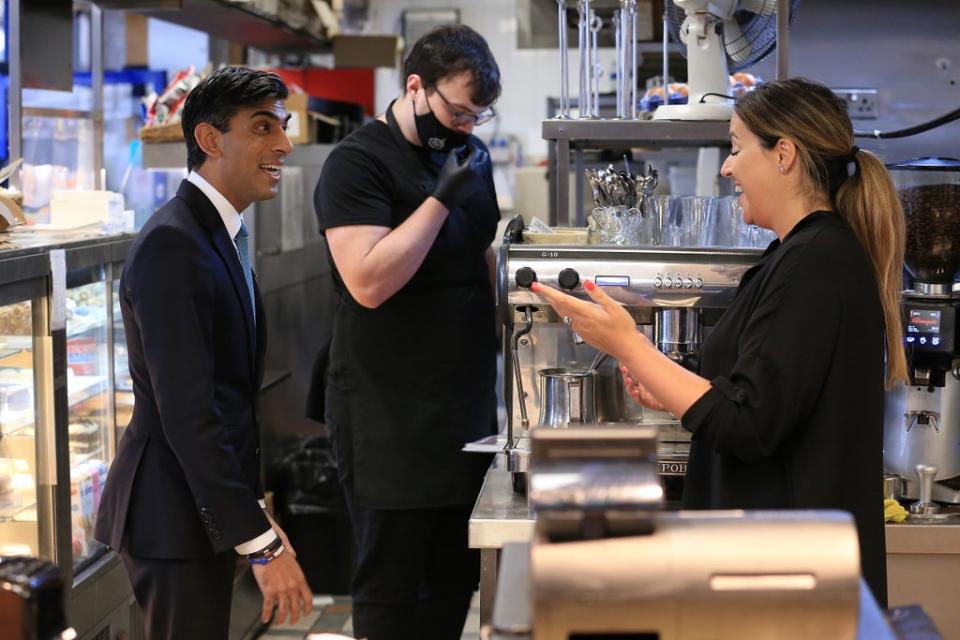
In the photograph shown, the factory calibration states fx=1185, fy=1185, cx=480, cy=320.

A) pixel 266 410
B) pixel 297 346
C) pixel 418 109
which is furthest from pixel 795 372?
pixel 297 346

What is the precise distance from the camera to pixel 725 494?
76.0 inches

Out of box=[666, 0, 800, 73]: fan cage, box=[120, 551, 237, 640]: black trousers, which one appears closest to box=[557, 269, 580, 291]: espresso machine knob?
box=[120, 551, 237, 640]: black trousers

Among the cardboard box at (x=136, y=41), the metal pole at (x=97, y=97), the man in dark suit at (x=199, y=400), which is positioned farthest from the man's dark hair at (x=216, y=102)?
the cardboard box at (x=136, y=41)

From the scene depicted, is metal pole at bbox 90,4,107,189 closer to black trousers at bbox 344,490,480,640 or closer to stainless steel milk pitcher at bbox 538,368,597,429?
black trousers at bbox 344,490,480,640

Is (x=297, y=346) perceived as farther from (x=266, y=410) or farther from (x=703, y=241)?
(x=703, y=241)

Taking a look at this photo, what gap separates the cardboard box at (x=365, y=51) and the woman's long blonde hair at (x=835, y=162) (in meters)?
4.83

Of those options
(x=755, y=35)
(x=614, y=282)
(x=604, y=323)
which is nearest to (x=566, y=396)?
(x=614, y=282)

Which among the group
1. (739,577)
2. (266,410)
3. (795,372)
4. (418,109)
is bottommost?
(266,410)

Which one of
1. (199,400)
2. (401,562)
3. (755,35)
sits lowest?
(401,562)

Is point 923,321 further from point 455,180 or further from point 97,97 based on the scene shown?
point 97,97

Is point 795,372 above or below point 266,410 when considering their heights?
above

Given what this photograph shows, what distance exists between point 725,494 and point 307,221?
346cm

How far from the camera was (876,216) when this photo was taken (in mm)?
1920

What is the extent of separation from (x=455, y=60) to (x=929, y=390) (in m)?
1.23
